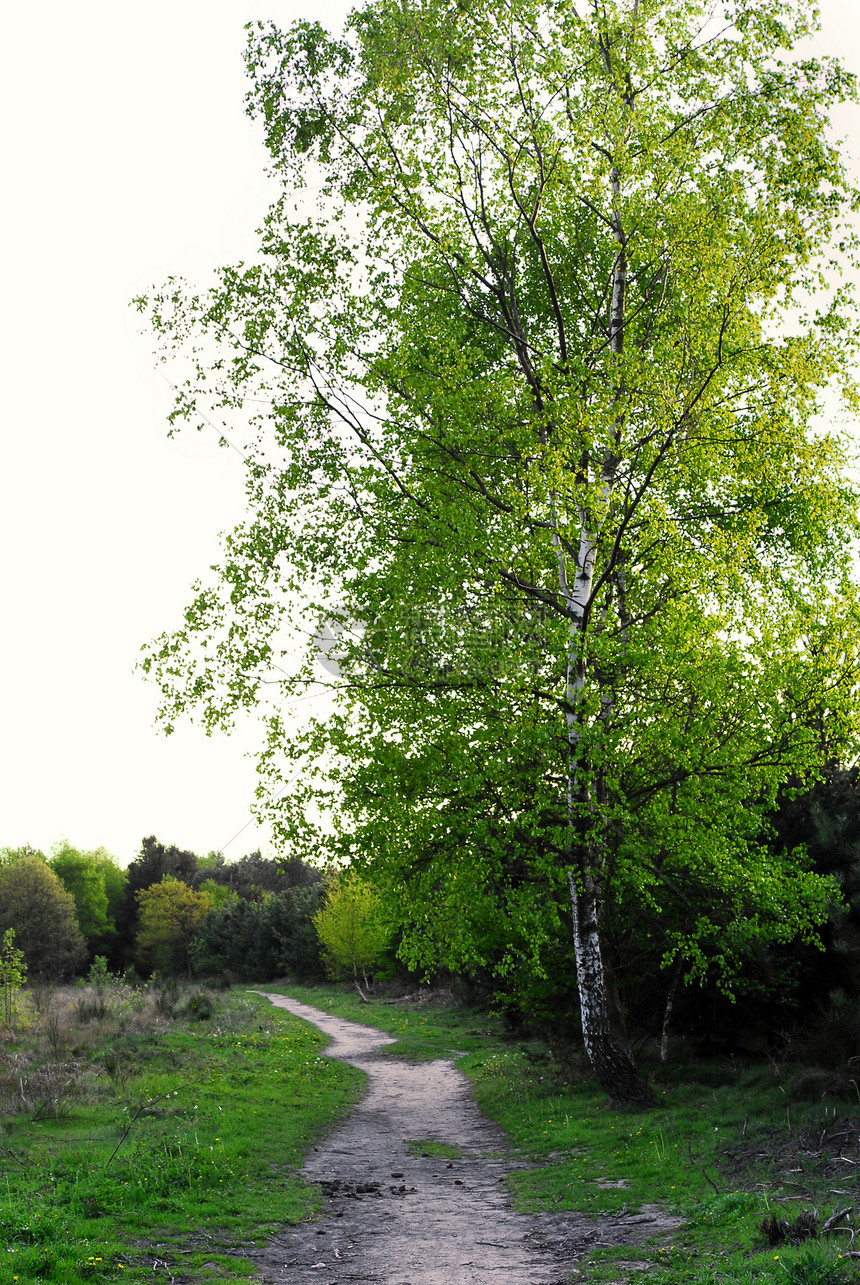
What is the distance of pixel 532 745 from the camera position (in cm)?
1023

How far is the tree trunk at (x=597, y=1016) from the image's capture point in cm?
1135

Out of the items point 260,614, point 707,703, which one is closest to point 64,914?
point 260,614

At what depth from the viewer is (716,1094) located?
37.7 feet

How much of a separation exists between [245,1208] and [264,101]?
14.5 m

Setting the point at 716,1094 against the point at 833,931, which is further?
the point at 716,1094

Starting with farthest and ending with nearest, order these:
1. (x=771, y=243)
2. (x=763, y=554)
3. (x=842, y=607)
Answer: (x=763, y=554)
(x=842, y=607)
(x=771, y=243)

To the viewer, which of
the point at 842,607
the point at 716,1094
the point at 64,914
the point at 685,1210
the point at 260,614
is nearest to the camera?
the point at 685,1210

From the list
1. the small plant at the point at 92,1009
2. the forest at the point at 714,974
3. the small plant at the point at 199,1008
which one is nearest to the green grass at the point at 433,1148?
the forest at the point at 714,974

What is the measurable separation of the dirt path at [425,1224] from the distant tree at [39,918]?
154 feet

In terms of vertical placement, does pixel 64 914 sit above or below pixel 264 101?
below

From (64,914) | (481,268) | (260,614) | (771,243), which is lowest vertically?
(64,914)

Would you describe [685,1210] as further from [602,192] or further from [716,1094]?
[602,192]

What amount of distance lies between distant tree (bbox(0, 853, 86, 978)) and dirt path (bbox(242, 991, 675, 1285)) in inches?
1849

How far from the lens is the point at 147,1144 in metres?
9.28
